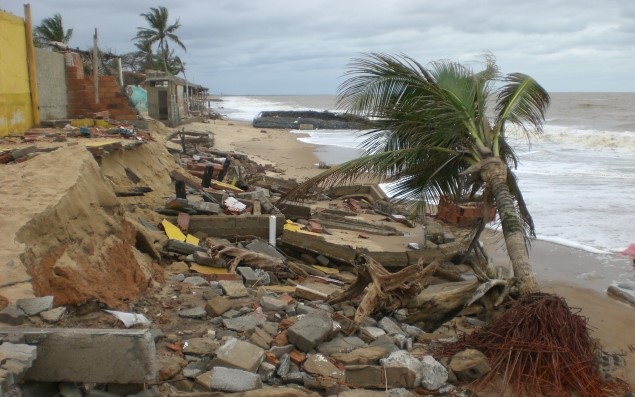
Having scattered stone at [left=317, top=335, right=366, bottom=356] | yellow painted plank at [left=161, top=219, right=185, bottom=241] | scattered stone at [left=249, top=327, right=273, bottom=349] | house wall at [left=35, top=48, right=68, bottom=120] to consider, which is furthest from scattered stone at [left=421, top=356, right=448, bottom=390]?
house wall at [left=35, top=48, right=68, bottom=120]

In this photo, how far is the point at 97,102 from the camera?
15.7 meters

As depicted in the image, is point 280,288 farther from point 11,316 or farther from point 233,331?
point 11,316

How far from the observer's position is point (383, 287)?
629 cm

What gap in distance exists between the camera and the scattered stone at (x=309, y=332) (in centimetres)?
485

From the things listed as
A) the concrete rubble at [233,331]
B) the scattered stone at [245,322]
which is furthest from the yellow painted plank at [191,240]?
the scattered stone at [245,322]

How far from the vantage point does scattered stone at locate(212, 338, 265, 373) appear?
4252mm

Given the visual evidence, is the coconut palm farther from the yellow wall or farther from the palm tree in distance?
the palm tree in distance

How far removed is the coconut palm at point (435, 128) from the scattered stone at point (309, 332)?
333cm

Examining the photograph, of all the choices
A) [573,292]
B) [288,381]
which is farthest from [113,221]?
[573,292]

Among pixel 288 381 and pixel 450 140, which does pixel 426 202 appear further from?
pixel 288 381

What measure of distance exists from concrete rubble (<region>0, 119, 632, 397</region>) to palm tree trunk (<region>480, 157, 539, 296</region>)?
718 mm

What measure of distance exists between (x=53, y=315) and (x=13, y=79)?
32.7 feet

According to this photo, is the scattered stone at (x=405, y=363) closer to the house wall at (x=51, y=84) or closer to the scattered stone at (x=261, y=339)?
the scattered stone at (x=261, y=339)

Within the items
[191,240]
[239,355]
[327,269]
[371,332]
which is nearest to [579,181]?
[327,269]
